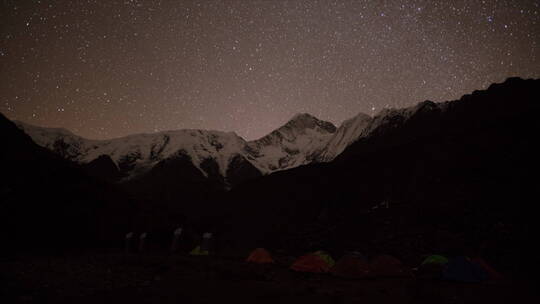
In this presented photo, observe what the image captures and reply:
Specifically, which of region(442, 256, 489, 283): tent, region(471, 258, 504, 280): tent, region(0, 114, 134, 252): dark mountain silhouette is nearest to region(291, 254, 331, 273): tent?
region(442, 256, 489, 283): tent

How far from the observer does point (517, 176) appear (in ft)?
102

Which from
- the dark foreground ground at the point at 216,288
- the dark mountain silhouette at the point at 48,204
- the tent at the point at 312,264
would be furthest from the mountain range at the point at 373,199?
the tent at the point at 312,264

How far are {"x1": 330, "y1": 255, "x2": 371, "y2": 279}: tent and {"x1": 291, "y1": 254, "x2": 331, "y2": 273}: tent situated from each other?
2.13 feet

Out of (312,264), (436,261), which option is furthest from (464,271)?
(312,264)

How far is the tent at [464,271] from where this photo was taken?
1434cm

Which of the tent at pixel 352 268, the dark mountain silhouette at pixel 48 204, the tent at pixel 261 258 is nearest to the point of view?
the tent at pixel 352 268

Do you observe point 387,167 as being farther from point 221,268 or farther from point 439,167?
point 221,268

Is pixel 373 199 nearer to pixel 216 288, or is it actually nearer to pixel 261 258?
pixel 261 258

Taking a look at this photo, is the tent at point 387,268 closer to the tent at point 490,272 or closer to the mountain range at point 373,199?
the tent at point 490,272

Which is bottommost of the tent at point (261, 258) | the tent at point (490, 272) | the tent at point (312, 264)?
the tent at point (261, 258)

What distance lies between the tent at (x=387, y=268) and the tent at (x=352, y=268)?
0.51 meters

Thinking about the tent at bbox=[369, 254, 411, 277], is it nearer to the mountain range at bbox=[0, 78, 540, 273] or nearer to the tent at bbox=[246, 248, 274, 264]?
the tent at bbox=[246, 248, 274, 264]

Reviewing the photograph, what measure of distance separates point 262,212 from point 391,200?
27.6 metres

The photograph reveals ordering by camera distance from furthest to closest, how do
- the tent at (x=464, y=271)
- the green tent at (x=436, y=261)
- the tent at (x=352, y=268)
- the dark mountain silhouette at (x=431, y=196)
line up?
1. the dark mountain silhouette at (x=431, y=196)
2. the green tent at (x=436, y=261)
3. the tent at (x=352, y=268)
4. the tent at (x=464, y=271)
